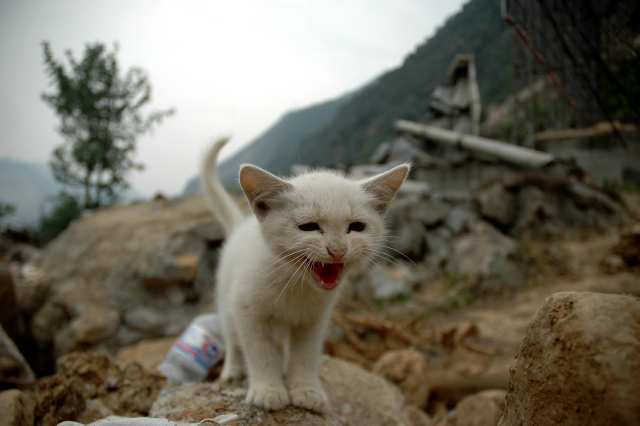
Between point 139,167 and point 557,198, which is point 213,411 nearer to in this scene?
point 139,167

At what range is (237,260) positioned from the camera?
210 centimetres

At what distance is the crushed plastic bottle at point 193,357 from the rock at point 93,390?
0.68ft

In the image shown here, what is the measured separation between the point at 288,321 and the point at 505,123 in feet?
9.07

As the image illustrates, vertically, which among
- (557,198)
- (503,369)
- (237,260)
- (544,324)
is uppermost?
(237,260)

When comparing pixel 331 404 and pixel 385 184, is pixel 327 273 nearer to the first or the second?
pixel 385 184


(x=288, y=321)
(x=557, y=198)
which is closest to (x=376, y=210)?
(x=288, y=321)

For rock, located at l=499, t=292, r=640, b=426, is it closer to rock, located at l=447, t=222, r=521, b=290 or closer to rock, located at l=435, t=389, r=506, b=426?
rock, located at l=435, t=389, r=506, b=426

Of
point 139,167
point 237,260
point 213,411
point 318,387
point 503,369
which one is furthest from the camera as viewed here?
point 139,167

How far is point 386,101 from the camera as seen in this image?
2953 millimetres

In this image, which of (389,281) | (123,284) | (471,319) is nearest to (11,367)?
(123,284)

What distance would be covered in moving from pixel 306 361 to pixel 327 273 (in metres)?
0.56

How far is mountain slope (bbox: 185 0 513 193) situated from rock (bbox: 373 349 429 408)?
1.75 m

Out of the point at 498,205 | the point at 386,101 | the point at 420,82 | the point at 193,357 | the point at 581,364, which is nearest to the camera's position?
the point at 581,364

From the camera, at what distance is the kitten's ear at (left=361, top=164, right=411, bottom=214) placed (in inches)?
69.0
